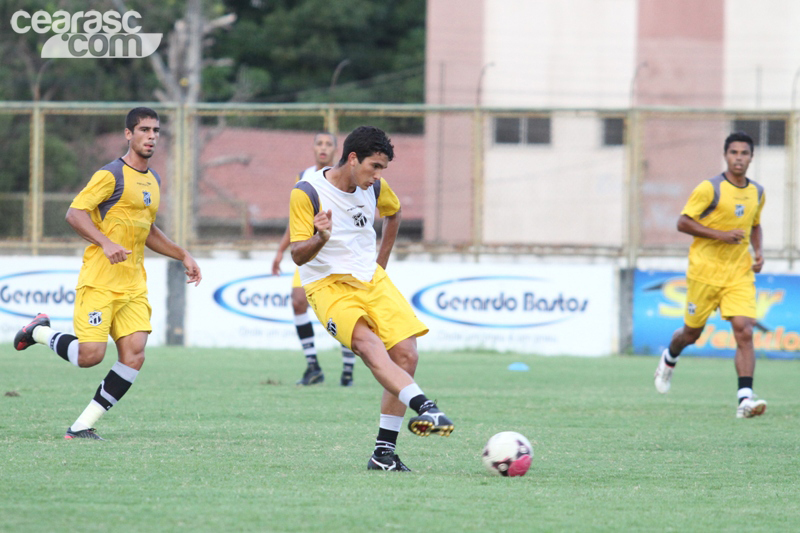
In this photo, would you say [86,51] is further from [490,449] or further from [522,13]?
[490,449]

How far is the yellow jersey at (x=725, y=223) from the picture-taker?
9805 mm

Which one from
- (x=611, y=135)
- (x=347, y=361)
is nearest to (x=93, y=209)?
(x=347, y=361)

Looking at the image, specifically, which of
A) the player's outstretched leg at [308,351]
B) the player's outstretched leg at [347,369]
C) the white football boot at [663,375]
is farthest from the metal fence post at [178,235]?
the white football boot at [663,375]

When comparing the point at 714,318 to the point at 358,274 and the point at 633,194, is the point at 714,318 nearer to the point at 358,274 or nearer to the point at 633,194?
the point at 633,194

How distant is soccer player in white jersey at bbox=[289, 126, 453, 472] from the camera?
19.6 ft

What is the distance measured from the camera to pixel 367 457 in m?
6.70

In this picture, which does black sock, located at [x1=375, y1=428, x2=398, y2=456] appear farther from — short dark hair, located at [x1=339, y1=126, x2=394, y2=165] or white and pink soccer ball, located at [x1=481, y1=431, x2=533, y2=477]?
short dark hair, located at [x1=339, y1=126, x2=394, y2=165]

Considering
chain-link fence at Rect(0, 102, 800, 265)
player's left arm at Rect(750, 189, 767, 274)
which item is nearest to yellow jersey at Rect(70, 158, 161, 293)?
player's left arm at Rect(750, 189, 767, 274)

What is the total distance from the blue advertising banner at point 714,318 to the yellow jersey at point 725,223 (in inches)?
237

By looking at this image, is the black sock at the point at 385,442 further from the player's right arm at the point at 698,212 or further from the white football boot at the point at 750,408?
the player's right arm at the point at 698,212

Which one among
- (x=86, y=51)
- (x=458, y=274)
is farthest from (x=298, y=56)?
(x=458, y=274)

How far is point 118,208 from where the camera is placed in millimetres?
7395

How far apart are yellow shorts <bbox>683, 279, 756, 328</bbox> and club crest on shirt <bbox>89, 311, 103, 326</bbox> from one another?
527 cm

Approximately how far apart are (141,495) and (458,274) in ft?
36.3
